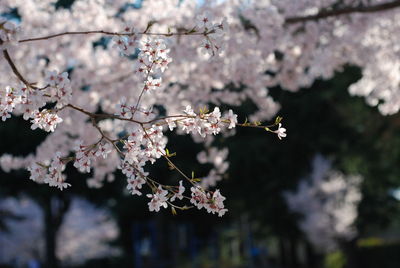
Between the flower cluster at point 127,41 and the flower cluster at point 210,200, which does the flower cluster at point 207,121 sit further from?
the flower cluster at point 127,41

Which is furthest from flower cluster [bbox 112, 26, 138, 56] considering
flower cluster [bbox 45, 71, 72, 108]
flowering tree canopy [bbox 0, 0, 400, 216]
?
flowering tree canopy [bbox 0, 0, 400, 216]

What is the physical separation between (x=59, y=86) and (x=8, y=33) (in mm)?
414

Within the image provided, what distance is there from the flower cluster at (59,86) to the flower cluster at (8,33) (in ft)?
0.87

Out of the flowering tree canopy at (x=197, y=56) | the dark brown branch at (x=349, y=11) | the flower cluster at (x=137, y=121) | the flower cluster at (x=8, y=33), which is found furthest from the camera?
the flowering tree canopy at (x=197, y=56)

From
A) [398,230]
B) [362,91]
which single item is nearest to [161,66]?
[362,91]

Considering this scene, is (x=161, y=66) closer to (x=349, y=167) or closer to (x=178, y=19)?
(x=178, y=19)

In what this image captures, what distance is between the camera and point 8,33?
288 centimetres

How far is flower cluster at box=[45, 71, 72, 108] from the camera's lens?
3.09 meters

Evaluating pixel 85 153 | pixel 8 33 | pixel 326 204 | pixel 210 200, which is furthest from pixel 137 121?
pixel 326 204

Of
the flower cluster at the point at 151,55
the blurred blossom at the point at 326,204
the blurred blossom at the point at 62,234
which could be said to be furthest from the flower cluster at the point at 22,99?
the blurred blossom at the point at 62,234

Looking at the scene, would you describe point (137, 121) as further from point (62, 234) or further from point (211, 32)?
point (62, 234)

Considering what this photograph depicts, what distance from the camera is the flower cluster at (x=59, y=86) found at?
3094 mm

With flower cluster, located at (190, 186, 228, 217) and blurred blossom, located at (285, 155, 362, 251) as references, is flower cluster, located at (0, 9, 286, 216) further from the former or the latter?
blurred blossom, located at (285, 155, 362, 251)

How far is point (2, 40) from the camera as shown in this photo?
2914mm
